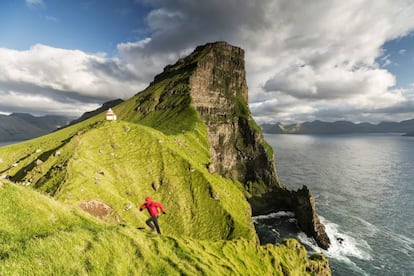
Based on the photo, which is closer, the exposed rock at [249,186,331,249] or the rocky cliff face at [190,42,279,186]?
the exposed rock at [249,186,331,249]

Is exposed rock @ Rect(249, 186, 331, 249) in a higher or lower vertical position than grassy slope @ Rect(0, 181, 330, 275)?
lower

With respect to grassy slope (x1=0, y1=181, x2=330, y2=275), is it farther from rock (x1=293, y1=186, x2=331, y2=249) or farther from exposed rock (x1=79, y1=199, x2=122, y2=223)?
rock (x1=293, y1=186, x2=331, y2=249)

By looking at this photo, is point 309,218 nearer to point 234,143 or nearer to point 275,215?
point 275,215

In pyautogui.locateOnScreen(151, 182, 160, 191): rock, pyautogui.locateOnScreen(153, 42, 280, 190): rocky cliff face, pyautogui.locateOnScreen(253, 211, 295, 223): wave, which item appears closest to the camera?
pyautogui.locateOnScreen(151, 182, 160, 191): rock

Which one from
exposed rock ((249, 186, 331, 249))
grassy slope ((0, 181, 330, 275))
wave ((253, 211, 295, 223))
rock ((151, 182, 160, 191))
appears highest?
grassy slope ((0, 181, 330, 275))

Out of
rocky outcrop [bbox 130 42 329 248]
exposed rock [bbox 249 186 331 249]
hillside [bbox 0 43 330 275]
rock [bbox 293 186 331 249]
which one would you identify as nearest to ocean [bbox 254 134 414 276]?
rock [bbox 293 186 331 249]

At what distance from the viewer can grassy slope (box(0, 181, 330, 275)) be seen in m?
9.08

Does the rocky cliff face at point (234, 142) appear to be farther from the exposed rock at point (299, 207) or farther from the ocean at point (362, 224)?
the ocean at point (362, 224)

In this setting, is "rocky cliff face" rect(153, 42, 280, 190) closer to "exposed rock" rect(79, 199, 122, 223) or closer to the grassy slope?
"exposed rock" rect(79, 199, 122, 223)

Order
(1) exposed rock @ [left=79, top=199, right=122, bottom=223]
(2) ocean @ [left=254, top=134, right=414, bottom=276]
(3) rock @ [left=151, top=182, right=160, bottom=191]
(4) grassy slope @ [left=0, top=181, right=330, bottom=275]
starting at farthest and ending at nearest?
(2) ocean @ [left=254, top=134, right=414, bottom=276]
(3) rock @ [left=151, top=182, right=160, bottom=191]
(1) exposed rock @ [left=79, top=199, right=122, bottom=223]
(4) grassy slope @ [left=0, top=181, right=330, bottom=275]

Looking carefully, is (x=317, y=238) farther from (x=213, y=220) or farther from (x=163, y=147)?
(x=163, y=147)

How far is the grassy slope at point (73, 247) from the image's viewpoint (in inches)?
357

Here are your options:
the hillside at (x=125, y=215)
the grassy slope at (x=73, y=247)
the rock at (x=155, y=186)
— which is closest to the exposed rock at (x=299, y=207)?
the hillside at (x=125, y=215)

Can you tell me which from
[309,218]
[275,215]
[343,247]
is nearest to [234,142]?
[275,215]
